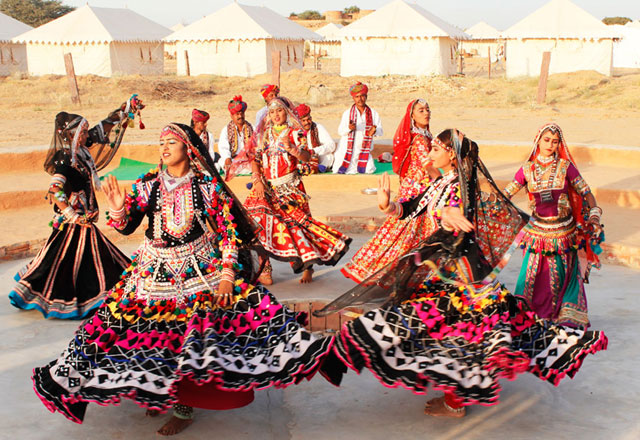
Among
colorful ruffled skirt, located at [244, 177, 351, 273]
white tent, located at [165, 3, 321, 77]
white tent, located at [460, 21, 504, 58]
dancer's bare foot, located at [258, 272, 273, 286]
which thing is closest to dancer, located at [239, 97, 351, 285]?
colorful ruffled skirt, located at [244, 177, 351, 273]

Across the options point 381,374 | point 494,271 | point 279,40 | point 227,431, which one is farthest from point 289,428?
point 279,40

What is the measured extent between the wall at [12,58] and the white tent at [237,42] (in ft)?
24.0

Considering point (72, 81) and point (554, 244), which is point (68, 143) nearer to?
point (554, 244)

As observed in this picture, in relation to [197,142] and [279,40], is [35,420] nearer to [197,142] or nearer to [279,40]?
[197,142]

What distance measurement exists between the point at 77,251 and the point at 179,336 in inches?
96.6

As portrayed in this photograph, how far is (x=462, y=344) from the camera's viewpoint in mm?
3768

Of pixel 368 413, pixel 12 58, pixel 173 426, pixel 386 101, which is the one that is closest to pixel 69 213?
pixel 173 426

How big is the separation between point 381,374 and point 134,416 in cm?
143

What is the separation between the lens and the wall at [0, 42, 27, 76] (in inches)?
1384

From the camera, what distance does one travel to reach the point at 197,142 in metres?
4.25

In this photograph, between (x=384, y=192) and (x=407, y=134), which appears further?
(x=407, y=134)

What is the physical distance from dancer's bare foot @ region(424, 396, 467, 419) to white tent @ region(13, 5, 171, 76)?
102 feet

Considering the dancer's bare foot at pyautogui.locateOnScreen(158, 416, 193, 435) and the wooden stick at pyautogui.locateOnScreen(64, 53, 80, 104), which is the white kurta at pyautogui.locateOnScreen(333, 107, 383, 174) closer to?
the dancer's bare foot at pyautogui.locateOnScreen(158, 416, 193, 435)

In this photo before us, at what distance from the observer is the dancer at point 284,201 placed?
21.0 feet
